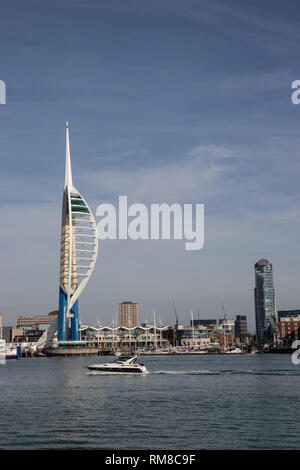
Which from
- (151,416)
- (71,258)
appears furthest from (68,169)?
(151,416)

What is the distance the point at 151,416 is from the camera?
102 ft

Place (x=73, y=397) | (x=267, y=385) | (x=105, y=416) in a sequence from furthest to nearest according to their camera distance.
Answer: (x=267, y=385), (x=73, y=397), (x=105, y=416)

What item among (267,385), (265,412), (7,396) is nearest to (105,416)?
(265,412)

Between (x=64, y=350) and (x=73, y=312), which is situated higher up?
(x=73, y=312)

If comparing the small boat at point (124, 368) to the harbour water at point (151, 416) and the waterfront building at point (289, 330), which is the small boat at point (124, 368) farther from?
the waterfront building at point (289, 330)

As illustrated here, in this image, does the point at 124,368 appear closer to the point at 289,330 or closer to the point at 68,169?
the point at 68,169

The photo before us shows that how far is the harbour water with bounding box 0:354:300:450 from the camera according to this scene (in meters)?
24.3

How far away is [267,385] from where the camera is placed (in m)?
50.0

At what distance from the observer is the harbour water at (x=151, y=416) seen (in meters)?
24.3

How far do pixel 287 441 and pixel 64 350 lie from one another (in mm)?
122355

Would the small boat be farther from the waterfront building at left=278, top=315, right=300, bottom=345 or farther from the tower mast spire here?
the waterfront building at left=278, top=315, right=300, bottom=345

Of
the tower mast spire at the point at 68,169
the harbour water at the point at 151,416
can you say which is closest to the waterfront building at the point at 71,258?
the tower mast spire at the point at 68,169

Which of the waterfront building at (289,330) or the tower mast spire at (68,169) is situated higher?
the tower mast spire at (68,169)
